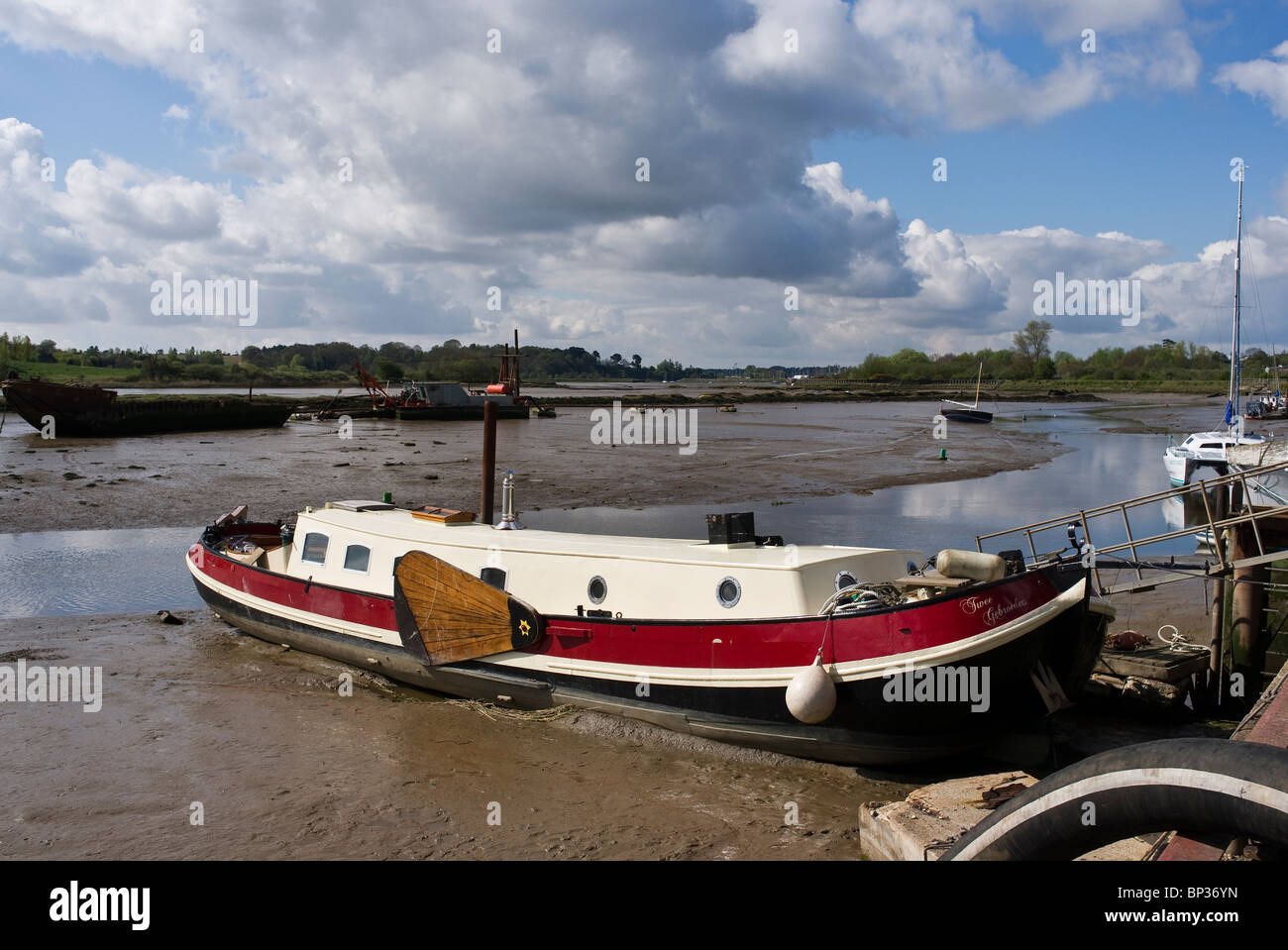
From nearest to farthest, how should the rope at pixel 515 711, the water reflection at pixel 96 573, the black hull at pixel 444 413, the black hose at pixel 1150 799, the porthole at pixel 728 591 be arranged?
the black hose at pixel 1150 799 → the porthole at pixel 728 591 → the rope at pixel 515 711 → the water reflection at pixel 96 573 → the black hull at pixel 444 413

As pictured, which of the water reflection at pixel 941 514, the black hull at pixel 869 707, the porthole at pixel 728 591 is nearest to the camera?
the black hull at pixel 869 707

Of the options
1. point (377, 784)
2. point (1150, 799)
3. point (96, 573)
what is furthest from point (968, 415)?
point (1150, 799)

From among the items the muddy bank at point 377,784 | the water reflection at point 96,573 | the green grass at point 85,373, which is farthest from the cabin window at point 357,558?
the green grass at point 85,373

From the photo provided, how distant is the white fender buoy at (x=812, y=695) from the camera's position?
8.88 metres

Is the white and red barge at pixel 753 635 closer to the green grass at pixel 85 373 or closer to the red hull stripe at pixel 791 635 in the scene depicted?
the red hull stripe at pixel 791 635

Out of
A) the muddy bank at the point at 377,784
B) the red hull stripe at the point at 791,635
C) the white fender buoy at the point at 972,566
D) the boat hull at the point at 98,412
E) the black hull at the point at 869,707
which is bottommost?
the muddy bank at the point at 377,784

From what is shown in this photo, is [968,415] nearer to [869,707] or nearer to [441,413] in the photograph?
[441,413]

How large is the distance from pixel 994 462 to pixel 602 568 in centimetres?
3549

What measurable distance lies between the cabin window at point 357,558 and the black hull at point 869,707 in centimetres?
351

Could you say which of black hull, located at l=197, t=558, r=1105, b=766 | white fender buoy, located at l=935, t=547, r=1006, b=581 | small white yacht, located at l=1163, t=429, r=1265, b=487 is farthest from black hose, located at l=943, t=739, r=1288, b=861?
small white yacht, located at l=1163, t=429, r=1265, b=487

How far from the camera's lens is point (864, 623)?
8930 mm

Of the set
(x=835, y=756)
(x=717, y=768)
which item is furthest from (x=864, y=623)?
(x=717, y=768)

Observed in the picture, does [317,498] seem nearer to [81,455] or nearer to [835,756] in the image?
[81,455]

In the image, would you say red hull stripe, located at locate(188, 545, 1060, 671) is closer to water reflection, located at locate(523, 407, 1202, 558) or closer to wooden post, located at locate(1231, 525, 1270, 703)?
wooden post, located at locate(1231, 525, 1270, 703)
